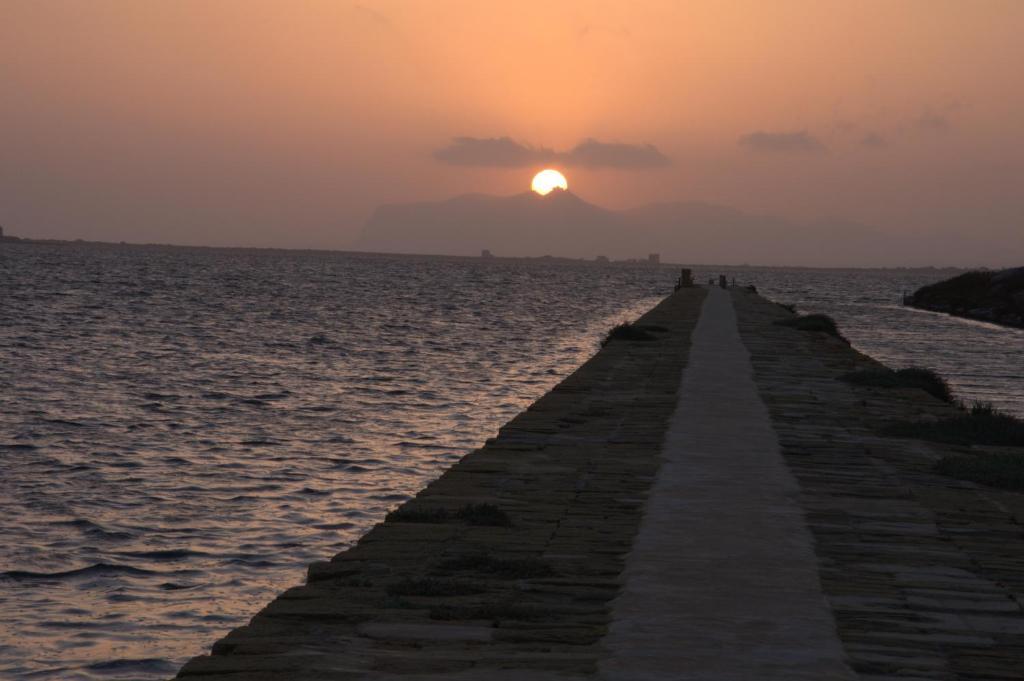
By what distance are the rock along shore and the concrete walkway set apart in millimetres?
21

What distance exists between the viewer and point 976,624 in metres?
6.76

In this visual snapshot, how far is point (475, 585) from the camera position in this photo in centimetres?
732

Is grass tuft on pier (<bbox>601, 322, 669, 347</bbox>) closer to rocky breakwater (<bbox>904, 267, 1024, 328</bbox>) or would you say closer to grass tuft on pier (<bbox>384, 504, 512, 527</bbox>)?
grass tuft on pier (<bbox>384, 504, 512, 527</bbox>)

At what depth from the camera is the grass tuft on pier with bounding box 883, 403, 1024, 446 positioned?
47.1ft

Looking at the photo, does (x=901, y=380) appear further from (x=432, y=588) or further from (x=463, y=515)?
(x=432, y=588)

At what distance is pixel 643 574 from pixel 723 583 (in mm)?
483

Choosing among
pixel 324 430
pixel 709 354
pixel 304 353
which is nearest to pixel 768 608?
pixel 324 430

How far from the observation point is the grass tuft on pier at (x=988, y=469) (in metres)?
11.2

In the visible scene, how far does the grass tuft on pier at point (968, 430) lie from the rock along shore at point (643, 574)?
55 cm

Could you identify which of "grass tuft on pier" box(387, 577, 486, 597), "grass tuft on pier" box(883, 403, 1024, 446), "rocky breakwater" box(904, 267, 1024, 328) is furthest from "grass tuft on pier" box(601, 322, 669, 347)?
"rocky breakwater" box(904, 267, 1024, 328)

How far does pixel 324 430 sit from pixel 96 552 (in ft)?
32.5

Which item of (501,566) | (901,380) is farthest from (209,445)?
(501,566)

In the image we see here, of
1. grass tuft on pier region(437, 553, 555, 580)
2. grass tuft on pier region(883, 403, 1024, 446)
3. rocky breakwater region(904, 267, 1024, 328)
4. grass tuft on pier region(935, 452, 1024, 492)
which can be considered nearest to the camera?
grass tuft on pier region(437, 553, 555, 580)

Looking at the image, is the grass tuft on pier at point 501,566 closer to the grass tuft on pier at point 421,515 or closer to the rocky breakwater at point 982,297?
the grass tuft on pier at point 421,515
